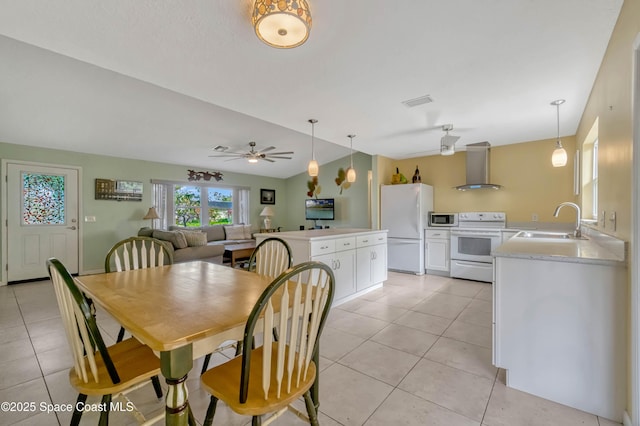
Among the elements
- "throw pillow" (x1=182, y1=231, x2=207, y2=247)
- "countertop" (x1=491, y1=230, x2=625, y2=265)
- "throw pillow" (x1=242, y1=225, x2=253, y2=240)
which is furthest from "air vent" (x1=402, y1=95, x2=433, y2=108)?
"throw pillow" (x1=242, y1=225, x2=253, y2=240)

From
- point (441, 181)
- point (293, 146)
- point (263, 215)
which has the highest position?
point (293, 146)

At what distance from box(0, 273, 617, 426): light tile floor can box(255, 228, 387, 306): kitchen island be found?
1.08ft

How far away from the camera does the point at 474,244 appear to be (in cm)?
441

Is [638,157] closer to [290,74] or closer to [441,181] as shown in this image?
[290,74]

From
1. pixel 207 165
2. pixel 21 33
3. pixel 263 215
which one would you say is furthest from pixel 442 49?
pixel 263 215

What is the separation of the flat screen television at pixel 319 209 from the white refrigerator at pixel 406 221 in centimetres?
254

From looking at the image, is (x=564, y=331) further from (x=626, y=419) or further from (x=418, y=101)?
(x=418, y=101)

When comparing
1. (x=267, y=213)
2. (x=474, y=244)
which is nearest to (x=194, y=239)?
(x=267, y=213)

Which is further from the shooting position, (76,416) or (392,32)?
(392,32)

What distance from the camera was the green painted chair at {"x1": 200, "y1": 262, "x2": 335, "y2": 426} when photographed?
3.26ft

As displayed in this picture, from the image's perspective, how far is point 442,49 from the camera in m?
1.89

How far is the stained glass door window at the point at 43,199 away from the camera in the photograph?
454cm

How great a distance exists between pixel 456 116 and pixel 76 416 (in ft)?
13.0

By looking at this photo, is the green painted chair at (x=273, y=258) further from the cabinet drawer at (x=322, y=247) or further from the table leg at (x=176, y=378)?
the table leg at (x=176, y=378)
